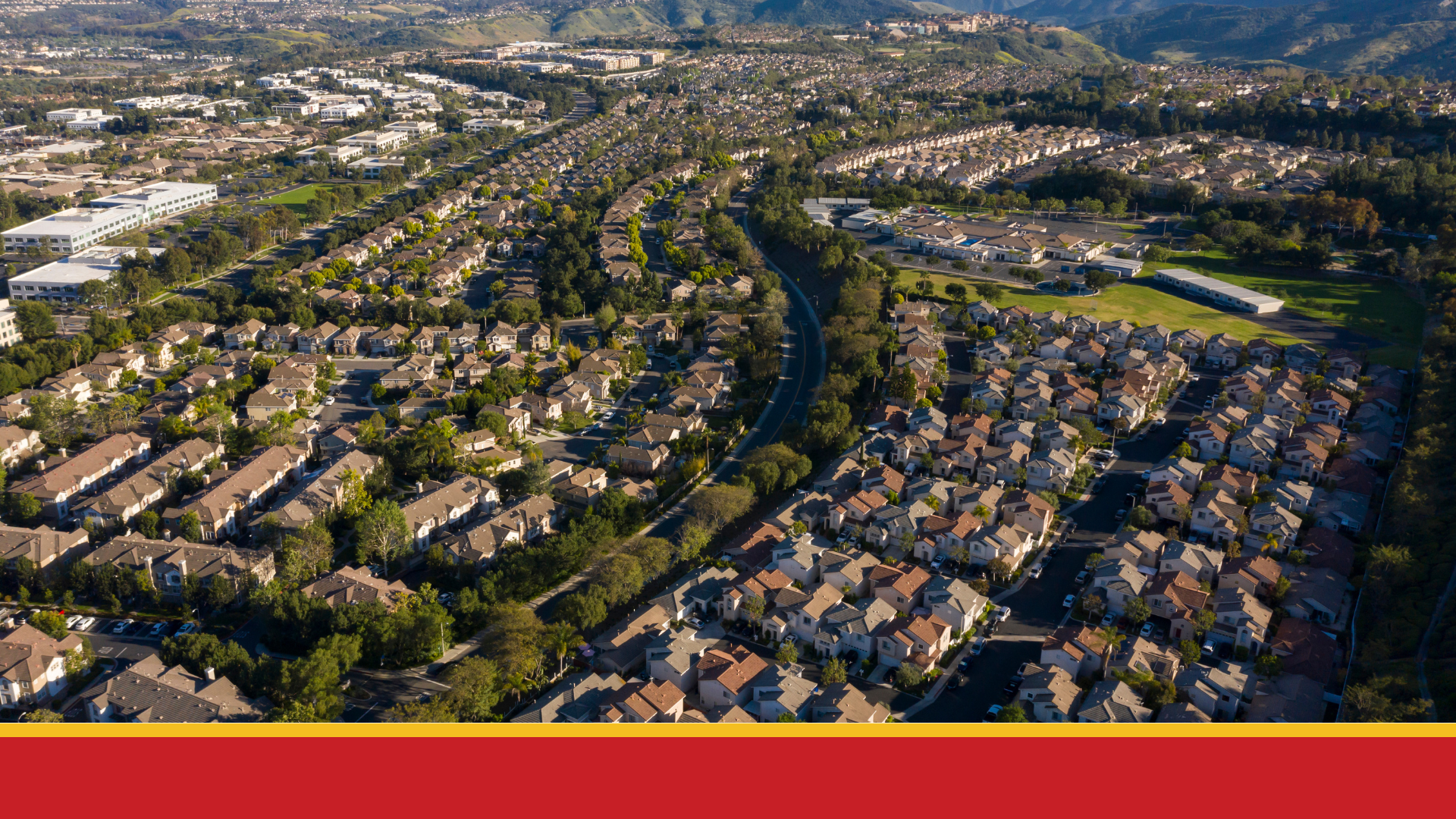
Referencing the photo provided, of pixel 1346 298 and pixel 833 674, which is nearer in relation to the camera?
pixel 833 674

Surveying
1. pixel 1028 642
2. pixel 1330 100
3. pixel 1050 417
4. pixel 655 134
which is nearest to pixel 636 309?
pixel 1050 417

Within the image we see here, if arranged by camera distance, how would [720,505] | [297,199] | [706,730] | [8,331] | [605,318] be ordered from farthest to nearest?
1. [297,199]
2. [605,318]
3. [8,331]
4. [720,505]
5. [706,730]

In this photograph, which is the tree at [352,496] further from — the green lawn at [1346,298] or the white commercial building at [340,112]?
the white commercial building at [340,112]

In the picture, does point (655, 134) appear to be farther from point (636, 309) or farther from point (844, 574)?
point (844, 574)

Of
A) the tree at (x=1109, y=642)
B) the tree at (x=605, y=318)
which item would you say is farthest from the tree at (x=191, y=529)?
the tree at (x=1109, y=642)

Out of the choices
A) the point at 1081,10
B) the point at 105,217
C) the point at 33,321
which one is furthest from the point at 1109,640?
the point at 1081,10

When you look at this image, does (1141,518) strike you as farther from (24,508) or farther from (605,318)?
(24,508)

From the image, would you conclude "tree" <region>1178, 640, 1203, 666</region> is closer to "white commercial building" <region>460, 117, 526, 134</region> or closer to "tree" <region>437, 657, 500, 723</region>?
"tree" <region>437, 657, 500, 723</region>

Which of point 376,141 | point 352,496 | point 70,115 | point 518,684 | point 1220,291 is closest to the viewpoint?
point 518,684

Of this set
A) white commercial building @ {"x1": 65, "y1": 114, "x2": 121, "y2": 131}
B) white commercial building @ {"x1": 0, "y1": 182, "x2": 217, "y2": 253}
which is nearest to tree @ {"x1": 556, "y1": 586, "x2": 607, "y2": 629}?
white commercial building @ {"x1": 0, "y1": 182, "x2": 217, "y2": 253}
